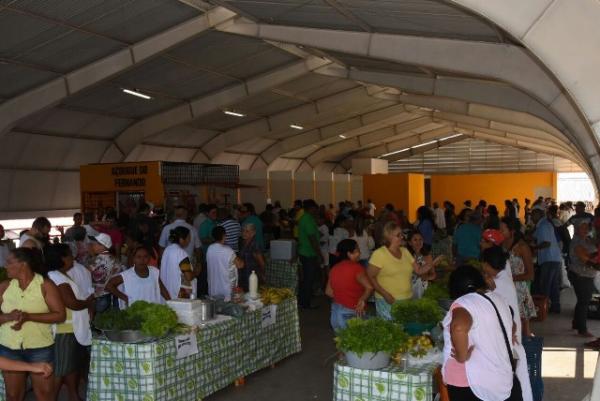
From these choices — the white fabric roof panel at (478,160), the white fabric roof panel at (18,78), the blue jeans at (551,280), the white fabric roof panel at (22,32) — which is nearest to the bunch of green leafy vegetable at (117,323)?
the blue jeans at (551,280)

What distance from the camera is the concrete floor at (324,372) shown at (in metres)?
6.55

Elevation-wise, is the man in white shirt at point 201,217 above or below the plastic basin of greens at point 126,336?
above

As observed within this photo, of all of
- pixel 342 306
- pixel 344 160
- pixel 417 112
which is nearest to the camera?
pixel 342 306

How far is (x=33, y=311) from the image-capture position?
490cm

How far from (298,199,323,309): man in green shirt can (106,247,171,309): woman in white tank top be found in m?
4.64

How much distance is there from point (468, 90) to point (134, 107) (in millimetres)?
9765

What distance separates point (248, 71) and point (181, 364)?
13230mm

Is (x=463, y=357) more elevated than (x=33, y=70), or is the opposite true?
(x=33, y=70)

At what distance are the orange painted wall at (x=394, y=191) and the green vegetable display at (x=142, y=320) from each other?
22264mm

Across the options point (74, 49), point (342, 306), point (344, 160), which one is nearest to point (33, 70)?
point (74, 49)

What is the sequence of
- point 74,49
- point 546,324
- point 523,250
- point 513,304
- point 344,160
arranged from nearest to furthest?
point 513,304 < point 523,250 < point 546,324 < point 74,49 < point 344,160

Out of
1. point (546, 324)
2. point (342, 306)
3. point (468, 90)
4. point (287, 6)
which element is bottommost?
point (546, 324)

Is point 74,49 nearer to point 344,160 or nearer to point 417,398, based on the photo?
point 417,398

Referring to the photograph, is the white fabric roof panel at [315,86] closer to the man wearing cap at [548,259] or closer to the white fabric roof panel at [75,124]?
the white fabric roof panel at [75,124]
